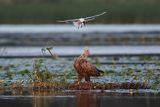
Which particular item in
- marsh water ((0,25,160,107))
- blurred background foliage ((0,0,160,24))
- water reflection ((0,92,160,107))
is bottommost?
water reflection ((0,92,160,107))

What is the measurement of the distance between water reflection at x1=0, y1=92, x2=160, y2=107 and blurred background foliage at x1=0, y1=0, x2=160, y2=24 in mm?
35700

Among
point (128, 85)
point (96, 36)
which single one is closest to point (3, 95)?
point (128, 85)

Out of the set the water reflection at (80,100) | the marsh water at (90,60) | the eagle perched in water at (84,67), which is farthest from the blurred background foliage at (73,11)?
the water reflection at (80,100)

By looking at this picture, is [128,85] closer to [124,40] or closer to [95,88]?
[95,88]

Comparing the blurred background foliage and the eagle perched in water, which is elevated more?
the blurred background foliage

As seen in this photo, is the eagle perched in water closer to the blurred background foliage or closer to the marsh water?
the marsh water

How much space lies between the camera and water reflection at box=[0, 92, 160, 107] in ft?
57.4

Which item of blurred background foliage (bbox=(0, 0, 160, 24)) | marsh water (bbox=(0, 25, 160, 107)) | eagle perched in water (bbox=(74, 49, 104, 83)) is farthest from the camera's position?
blurred background foliage (bbox=(0, 0, 160, 24))

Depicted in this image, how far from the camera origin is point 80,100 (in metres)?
18.2

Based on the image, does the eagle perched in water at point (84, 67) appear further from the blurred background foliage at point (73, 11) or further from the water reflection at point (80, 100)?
the blurred background foliage at point (73, 11)

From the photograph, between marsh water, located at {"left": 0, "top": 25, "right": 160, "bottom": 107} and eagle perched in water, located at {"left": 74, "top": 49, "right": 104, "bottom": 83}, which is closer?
marsh water, located at {"left": 0, "top": 25, "right": 160, "bottom": 107}

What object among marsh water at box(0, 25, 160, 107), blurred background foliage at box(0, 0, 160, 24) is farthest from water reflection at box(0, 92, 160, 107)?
blurred background foliage at box(0, 0, 160, 24)

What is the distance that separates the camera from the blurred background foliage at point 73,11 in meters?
59.6

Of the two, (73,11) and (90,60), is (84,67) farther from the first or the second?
(73,11)
